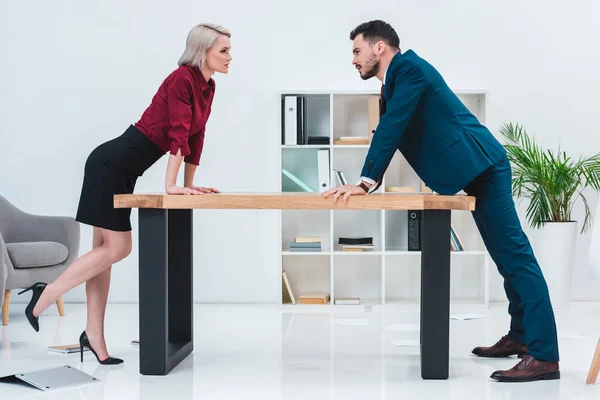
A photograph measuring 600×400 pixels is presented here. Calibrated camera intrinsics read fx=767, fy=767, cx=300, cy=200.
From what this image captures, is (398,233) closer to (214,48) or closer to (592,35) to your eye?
(592,35)

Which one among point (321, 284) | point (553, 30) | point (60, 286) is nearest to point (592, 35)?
point (553, 30)

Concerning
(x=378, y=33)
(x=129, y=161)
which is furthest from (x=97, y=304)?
(x=378, y=33)

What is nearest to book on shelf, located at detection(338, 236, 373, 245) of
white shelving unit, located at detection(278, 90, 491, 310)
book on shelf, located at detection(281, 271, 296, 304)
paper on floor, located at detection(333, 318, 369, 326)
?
white shelving unit, located at detection(278, 90, 491, 310)

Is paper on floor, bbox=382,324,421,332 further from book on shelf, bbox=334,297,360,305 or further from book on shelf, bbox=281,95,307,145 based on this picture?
book on shelf, bbox=281,95,307,145

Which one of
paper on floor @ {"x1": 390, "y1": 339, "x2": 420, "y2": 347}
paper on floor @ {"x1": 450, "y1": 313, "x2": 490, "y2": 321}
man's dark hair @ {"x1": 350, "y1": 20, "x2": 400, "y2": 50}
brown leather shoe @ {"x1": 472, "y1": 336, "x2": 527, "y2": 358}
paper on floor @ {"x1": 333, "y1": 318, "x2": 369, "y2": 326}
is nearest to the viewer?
man's dark hair @ {"x1": 350, "y1": 20, "x2": 400, "y2": 50}

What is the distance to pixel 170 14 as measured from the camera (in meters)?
5.57

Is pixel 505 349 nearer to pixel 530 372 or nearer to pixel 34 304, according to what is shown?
pixel 530 372

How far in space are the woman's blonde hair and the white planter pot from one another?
295 centimetres

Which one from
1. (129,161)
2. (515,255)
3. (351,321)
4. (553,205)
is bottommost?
(351,321)

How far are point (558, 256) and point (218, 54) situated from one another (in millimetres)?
3025

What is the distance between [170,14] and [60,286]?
288cm

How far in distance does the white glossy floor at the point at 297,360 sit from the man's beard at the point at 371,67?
1264mm

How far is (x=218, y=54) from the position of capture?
3258mm

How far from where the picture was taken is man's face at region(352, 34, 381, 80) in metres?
3.20
